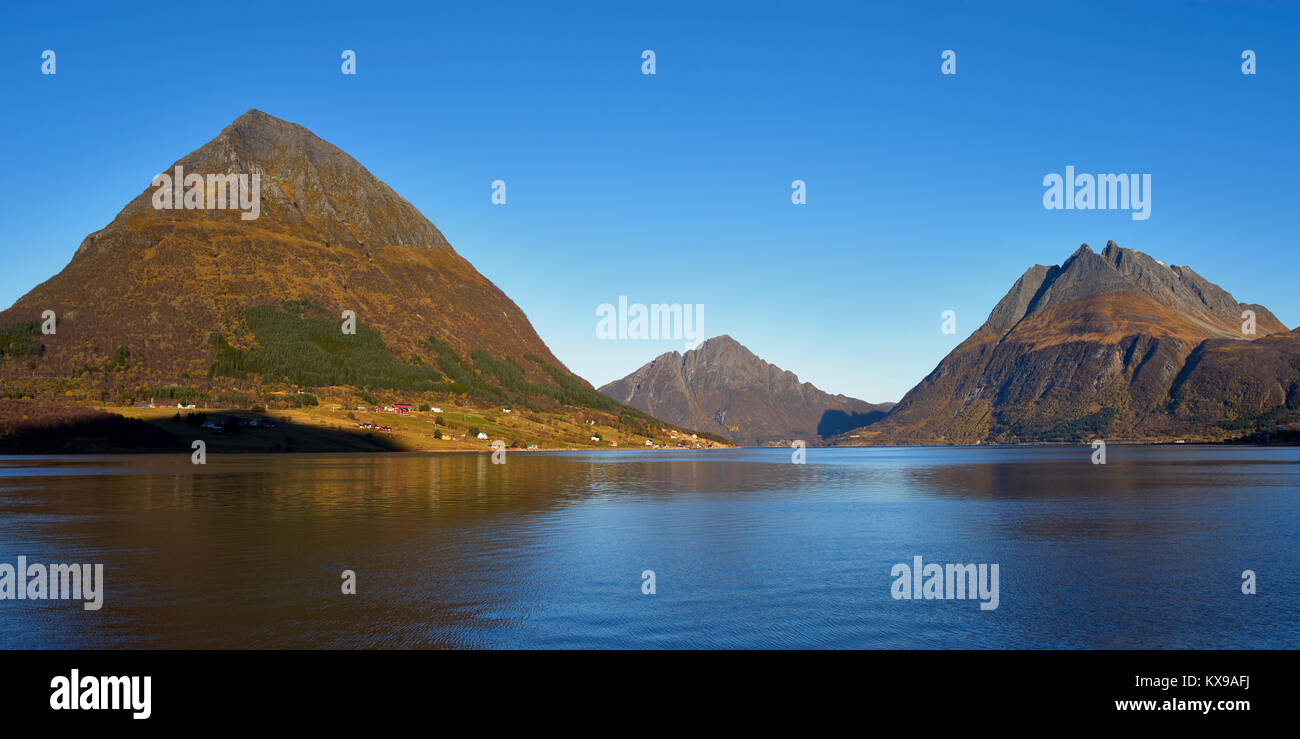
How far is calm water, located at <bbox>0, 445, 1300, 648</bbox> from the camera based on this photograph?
27.1 metres

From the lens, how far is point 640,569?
1585 inches

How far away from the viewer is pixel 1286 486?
334 feet

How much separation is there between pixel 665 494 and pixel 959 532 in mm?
44586

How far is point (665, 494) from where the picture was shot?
9594cm

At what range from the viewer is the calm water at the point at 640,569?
2714cm
